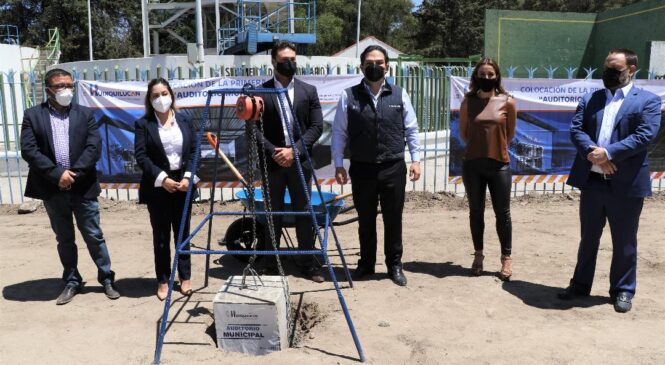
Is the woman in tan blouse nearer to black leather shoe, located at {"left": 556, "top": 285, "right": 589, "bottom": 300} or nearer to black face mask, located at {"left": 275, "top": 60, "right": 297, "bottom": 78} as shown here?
black leather shoe, located at {"left": 556, "top": 285, "right": 589, "bottom": 300}

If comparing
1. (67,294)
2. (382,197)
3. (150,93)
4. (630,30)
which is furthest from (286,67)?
(630,30)

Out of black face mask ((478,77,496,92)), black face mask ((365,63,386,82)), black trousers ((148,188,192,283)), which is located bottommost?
black trousers ((148,188,192,283))

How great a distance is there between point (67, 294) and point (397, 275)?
2.93m

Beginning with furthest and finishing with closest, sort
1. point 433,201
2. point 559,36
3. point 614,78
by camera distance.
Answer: point 559,36
point 433,201
point 614,78

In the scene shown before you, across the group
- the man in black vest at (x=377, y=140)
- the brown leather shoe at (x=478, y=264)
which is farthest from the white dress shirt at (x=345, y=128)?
the brown leather shoe at (x=478, y=264)

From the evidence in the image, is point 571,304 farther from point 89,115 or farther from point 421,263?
point 89,115

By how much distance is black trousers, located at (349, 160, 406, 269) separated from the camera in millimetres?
4871

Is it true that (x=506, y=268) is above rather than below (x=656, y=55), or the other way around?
below

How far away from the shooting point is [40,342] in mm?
4027

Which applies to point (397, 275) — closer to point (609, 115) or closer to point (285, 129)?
point (285, 129)

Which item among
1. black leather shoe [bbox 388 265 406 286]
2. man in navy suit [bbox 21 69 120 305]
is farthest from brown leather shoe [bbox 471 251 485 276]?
man in navy suit [bbox 21 69 120 305]

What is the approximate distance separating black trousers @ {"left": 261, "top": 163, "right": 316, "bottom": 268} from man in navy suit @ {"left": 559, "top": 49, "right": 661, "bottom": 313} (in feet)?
7.69

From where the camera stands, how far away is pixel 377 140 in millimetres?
4785

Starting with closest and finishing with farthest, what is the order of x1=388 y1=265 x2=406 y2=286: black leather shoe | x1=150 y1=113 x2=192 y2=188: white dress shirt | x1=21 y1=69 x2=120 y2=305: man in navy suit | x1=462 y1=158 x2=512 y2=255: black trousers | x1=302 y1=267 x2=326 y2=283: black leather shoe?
x1=21 y1=69 x2=120 y2=305: man in navy suit, x1=150 y1=113 x2=192 y2=188: white dress shirt, x1=462 y1=158 x2=512 y2=255: black trousers, x1=388 y1=265 x2=406 y2=286: black leather shoe, x1=302 y1=267 x2=326 y2=283: black leather shoe
